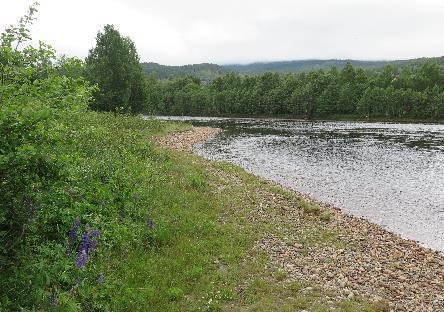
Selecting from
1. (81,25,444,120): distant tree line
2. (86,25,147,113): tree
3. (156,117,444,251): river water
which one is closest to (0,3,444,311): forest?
(156,117,444,251): river water

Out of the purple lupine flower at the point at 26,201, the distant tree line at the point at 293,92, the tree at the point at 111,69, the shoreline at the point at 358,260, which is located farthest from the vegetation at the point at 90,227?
the distant tree line at the point at 293,92

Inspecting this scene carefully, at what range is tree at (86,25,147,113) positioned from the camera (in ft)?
246

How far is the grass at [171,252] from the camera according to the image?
1023 centimetres

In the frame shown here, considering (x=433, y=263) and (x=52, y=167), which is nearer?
(x=52, y=167)

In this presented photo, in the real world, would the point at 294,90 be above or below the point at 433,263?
above

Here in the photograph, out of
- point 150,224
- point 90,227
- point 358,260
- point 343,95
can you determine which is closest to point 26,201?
point 90,227

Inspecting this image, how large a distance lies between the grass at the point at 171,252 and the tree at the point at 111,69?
57.0m

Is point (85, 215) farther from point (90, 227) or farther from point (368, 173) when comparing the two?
point (368, 173)

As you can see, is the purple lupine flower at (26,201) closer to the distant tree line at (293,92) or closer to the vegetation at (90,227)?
the vegetation at (90,227)

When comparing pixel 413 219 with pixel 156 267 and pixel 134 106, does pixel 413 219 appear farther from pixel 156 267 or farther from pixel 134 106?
pixel 134 106

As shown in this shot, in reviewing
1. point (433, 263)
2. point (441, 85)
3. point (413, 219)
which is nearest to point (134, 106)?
point (413, 219)

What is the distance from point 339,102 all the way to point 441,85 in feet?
111

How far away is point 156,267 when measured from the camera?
12461 mm

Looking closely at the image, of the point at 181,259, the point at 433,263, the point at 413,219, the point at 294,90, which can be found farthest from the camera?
the point at 294,90
